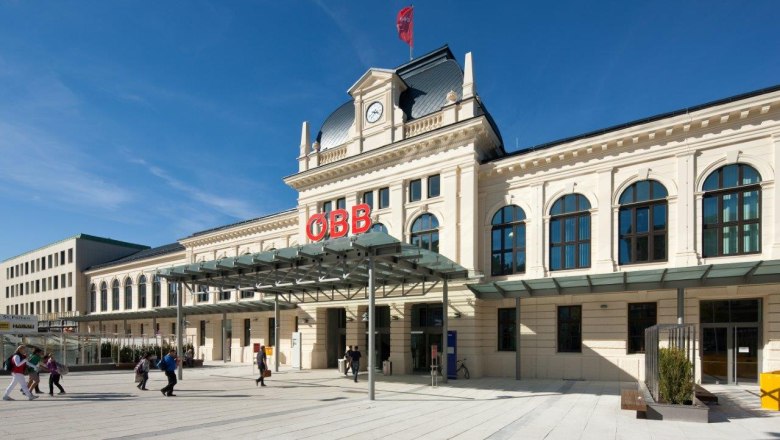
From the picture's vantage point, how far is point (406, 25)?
31.2m

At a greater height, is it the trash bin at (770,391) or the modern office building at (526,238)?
the modern office building at (526,238)

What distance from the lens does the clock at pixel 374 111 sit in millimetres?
28094

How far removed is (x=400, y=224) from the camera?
2611cm

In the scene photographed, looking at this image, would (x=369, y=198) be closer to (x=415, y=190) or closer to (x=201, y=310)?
(x=415, y=190)

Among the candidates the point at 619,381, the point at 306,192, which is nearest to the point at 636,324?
the point at 619,381

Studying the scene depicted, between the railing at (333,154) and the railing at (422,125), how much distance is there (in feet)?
15.2

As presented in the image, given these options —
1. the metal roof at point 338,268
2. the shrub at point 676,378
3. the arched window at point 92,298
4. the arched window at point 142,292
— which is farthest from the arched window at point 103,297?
the shrub at point 676,378

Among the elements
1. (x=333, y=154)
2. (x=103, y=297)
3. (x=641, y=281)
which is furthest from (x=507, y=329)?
(x=103, y=297)

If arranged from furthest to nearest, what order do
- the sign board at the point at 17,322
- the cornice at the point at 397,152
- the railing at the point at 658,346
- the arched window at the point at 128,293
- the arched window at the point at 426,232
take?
1. the arched window at the point at 128,293
2. the sign board at the point at 17,322
3. the arched window at the point at 426,232
4. the cornice at the point at 397,152
5. the railing at the point at 658,346

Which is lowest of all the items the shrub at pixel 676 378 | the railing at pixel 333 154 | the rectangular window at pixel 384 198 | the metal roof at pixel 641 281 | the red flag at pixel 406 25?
the shrub at pixel 676 378

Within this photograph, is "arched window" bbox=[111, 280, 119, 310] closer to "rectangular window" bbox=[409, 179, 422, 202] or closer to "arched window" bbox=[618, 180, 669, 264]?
"rectangular window" bbox=[409, 179, 422, 202]

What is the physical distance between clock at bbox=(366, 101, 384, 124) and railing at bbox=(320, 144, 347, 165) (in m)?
2.35

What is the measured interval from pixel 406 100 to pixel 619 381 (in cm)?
1814

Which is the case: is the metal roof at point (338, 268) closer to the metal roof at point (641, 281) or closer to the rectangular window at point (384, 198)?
the metal roof at point (641, 281)
